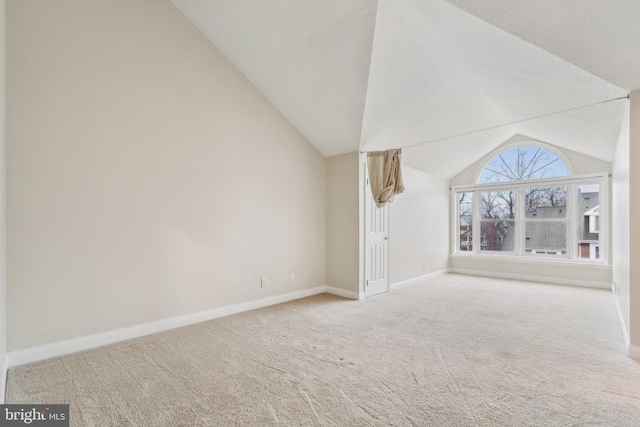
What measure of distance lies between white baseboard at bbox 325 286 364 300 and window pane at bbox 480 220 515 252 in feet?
12.3

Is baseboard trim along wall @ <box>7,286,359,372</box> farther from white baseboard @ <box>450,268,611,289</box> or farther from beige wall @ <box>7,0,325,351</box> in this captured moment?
white baseboard @ <box>450,268,611,289</box>

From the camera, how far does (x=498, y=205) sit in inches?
256

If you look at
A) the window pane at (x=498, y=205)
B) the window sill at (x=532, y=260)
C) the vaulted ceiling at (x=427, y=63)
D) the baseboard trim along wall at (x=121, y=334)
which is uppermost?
the vaulted ceiling at (x=427, y=63)

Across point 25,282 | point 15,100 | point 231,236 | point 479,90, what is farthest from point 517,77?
point 25,282

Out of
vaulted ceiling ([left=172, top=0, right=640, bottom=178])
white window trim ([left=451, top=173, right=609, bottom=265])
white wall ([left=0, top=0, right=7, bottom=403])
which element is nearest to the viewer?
white wall ([left=0, top=0, right=7, bottom=403])

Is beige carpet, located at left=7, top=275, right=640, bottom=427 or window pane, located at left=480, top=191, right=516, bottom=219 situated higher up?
window pane, located at left=480, top=191, right=516, bottom=219

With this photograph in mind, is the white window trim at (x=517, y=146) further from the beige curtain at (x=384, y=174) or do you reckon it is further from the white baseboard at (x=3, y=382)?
the white baseboard at (x=3, y=382)

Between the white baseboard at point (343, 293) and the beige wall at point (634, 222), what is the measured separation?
273 cm

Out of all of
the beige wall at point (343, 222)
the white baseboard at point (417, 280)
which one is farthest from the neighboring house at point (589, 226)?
the beige wall at point (343, 222)

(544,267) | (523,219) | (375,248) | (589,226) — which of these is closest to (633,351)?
(375,248)

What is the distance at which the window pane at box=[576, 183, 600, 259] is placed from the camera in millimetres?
5457

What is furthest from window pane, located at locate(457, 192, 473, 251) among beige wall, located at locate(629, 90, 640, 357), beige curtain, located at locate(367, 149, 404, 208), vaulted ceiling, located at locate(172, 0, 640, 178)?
beige wall, located at locate(629, 90, 640, 357)

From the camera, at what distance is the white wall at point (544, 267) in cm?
527

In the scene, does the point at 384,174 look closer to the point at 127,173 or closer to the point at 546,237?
the point at 127,173
